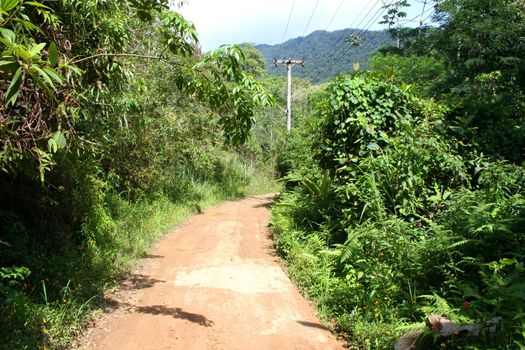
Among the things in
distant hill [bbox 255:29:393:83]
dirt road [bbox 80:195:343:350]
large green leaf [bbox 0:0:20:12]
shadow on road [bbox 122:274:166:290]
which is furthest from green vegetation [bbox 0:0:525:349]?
distant hill [bbox 255:29:393:83]

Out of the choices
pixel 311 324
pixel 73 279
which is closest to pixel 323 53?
pixel 73 279

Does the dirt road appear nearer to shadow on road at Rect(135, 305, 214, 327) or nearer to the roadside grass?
shadow on road at Rect(135, 305, 214, 327)

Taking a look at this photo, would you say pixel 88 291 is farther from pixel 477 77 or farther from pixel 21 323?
pixel 477 77

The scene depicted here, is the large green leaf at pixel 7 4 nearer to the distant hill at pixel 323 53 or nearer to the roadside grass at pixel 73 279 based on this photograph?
the roadside grass at pixel 73 279

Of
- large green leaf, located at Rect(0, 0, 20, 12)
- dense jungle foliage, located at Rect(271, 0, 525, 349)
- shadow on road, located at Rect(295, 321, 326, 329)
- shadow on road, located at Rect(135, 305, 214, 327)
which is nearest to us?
large green leaf, located at Rect(0, 0, 20, 12)

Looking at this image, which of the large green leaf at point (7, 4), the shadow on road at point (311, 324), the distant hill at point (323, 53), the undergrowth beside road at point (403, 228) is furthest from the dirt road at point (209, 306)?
the distant hill at point (323, 53)

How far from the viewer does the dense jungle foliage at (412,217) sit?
4.27m

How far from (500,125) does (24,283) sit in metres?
7.22

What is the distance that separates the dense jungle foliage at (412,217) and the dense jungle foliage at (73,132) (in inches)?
94.4

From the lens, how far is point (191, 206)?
1491 centimetres

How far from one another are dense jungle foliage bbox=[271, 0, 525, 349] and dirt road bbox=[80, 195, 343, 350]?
46 cm

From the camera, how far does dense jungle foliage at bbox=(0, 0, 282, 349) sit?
372 cm

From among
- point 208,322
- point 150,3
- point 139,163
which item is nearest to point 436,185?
point 208,322

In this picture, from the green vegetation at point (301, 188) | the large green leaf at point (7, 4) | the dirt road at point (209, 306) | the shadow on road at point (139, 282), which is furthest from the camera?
the shadow on road at point (139, 282)
